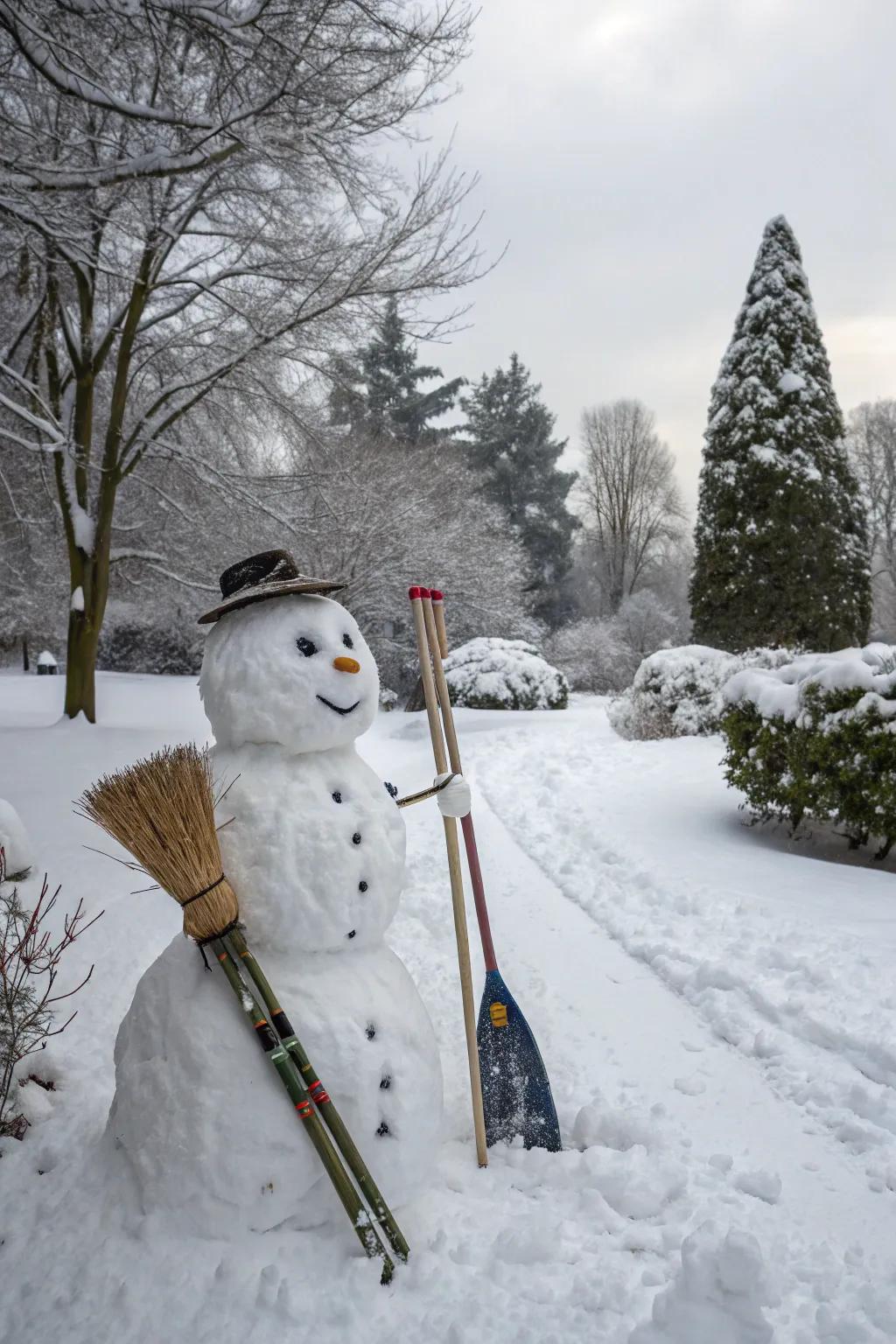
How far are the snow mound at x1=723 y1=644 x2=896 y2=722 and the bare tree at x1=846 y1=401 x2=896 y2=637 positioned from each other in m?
26.0

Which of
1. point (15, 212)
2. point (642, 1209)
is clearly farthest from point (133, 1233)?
point (15, 212)

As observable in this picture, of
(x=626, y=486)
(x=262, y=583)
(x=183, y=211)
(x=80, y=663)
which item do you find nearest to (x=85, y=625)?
(x=80, y=663)

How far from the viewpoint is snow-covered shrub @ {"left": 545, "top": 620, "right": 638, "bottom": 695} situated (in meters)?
20.4

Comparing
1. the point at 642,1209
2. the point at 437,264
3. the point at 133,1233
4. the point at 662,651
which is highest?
the point at 437,264

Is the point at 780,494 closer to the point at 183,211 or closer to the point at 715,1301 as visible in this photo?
the point at 183,211

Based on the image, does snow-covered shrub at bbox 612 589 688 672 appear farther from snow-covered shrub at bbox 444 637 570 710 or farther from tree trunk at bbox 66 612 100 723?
tree trunk at bbox 66 612 100 723

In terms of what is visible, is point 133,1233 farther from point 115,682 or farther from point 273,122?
point 115,682

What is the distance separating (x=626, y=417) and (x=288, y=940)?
30.3 m

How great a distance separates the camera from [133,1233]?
1890 millimetres

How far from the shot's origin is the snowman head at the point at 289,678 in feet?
6.84

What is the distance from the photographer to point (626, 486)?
2938cm

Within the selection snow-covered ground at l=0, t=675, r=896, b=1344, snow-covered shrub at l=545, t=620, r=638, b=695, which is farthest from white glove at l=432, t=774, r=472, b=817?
snow-covered shrub at l=545, t=620, r=638, b=695

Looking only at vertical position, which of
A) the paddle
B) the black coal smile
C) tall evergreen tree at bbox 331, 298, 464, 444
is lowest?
the paddle

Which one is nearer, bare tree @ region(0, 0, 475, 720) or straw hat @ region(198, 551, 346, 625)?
straw hat @ region(198, 551, 346, 625)
